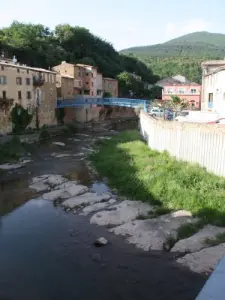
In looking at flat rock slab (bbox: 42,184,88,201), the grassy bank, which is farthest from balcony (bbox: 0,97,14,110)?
flat rock slab (bbox: 42,184,88,201)

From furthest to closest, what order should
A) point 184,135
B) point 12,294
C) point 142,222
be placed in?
point 184,135 → point 142,222 → point 12,294

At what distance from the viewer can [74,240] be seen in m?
13.1

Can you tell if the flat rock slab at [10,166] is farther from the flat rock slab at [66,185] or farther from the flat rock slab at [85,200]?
the flat rock slab at [85,200]

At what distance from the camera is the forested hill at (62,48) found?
63219mm

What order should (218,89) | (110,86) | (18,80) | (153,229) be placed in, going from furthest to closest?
(110,86), (18,80), (218,89), (153,229)

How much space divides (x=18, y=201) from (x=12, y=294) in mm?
8656

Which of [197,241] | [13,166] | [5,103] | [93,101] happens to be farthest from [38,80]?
[197,241]

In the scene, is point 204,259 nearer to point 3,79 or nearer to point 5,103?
point 5,103

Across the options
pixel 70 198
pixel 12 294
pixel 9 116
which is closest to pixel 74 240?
pixel 12 294

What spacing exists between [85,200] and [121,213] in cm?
284

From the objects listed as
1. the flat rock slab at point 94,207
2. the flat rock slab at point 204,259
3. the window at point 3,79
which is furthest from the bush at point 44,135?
the flat rock slab at point 204,259

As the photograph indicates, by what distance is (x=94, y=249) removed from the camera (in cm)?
1239

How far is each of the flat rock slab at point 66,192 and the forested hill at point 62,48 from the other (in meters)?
46.7

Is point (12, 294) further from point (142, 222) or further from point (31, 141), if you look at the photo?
point (31, 141)
